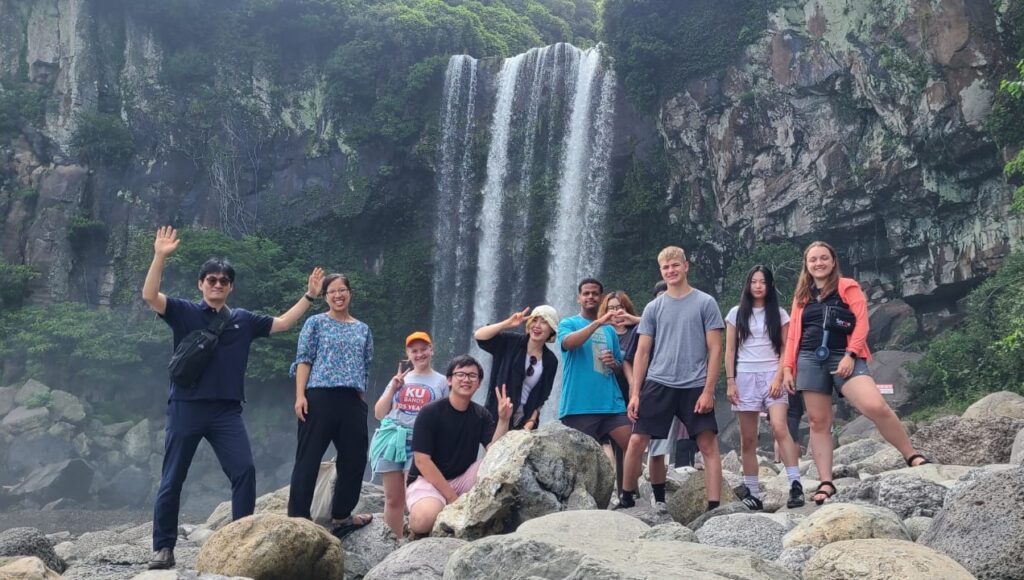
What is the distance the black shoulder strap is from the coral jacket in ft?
11.6

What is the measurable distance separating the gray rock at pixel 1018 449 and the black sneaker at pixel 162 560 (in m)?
5.77

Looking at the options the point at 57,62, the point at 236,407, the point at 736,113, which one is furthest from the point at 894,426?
the point at 57,62

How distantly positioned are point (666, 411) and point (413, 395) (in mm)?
1726

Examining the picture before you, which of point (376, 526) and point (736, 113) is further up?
point (736, 113)

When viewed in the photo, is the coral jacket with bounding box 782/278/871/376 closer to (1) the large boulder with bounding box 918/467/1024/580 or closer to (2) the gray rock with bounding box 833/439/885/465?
(1) the large boulder with bounding box 918/467/1024/580

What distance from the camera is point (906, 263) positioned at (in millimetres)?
19703

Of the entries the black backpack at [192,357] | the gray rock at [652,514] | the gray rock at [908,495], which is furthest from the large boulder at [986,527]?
the black backpack at [192,357]

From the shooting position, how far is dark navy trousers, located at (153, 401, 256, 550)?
4828 millimetres

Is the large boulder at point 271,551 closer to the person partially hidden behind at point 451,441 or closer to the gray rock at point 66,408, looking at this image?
the person partially hidden behind at point 451,441

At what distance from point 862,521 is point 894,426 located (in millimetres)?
1361

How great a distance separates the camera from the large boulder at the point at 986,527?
11.7 feet

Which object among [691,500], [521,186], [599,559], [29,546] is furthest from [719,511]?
[521,186]

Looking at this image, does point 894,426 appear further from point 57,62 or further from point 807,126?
point 57,62

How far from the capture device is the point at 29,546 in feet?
19.7
